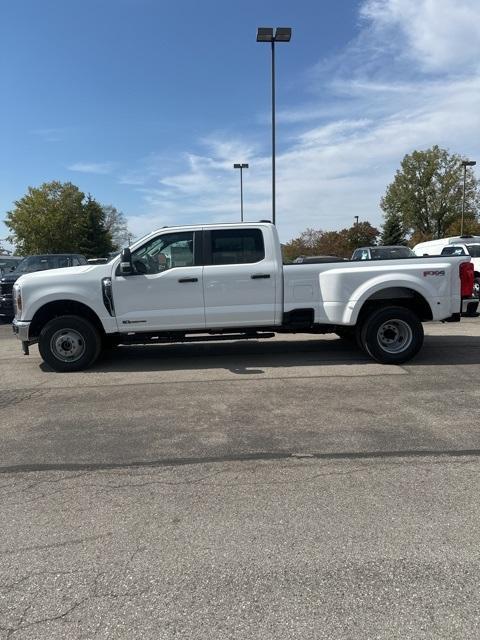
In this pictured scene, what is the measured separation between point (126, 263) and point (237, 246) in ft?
5.40

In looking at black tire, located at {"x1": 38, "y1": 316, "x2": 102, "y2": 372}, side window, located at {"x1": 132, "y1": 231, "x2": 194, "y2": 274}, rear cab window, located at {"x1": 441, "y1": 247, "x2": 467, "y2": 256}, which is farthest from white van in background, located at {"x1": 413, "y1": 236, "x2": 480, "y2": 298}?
black tire, located at {"x1": 38, "y1": 316, "x2": 102, "y2": 372}

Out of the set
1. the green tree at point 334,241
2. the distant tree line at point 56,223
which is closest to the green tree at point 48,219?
the distant tree line at point 56,223

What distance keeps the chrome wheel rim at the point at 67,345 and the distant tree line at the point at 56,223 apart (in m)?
49.8

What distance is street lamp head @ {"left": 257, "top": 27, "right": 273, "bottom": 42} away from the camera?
19734mm

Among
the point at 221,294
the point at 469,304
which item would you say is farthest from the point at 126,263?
the point at 469,304

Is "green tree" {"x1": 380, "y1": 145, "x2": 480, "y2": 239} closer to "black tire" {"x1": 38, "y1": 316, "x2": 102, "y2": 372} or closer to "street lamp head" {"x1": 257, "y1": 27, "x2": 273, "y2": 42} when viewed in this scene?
"street lamp head" {"x1": 257, "y1": 27, "x2": 273, "y2": 42}

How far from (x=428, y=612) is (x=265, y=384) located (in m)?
4.29

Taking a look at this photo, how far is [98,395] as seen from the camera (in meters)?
6.28

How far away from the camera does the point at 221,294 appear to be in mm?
7469

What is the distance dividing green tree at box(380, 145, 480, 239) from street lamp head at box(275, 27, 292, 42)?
160 feet

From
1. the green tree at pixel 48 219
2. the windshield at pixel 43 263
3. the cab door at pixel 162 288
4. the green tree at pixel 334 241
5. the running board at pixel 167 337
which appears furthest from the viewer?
the green tree at pixel 334 241

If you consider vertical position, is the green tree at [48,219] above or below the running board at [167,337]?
above

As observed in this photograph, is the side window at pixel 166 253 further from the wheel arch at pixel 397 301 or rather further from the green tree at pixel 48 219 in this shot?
the green tree at pixel 48 219

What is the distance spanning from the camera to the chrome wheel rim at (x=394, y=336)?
7523mm
